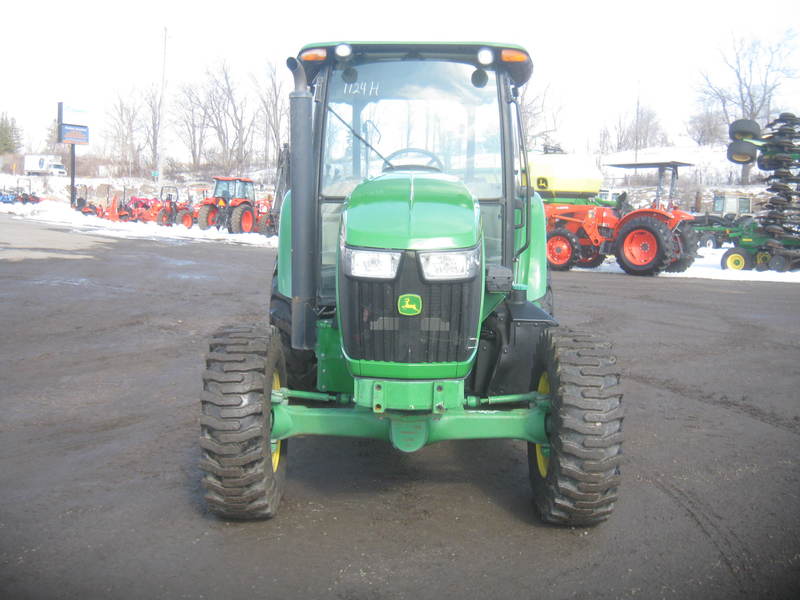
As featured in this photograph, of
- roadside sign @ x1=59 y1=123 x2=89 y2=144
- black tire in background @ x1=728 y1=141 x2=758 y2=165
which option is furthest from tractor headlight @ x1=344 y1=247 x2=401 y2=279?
roadside sign @ x1=59 y1=123 x2=89 y2=144

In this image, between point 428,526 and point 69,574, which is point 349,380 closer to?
point 428,526

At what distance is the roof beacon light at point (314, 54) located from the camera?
13.7 feet

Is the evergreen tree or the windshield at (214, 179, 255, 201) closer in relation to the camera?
the windshield at (214, 179, 255, 201)

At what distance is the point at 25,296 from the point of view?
1101 cm

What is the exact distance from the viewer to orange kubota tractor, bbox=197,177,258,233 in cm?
2880

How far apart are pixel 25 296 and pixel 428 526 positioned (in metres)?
9.28

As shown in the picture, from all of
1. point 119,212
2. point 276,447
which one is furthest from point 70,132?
point 276,447

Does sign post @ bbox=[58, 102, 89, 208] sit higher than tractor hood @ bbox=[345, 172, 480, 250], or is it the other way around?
sign post @ bbox=[58, 102, 89, 208]

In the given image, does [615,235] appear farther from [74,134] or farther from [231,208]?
[74,134]

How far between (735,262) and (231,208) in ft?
61.7

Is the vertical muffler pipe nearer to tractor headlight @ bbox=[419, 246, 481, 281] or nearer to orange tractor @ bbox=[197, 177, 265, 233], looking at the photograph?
tractor headlight @ bbox=[419, 246, 481, 281]

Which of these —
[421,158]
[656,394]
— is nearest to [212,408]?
[421,158]

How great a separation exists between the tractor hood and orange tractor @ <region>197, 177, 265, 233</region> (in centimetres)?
2576

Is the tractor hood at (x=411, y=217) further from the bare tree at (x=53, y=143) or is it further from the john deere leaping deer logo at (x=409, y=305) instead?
the bare tree at (x=53, y=143)
